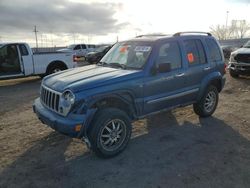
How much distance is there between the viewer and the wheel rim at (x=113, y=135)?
434 cm

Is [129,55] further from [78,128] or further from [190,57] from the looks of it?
[78,128]

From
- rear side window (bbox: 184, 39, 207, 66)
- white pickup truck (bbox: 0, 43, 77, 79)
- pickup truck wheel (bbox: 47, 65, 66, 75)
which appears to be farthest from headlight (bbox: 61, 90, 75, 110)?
pickup truck wheel (bbox: 47, 65, 66, 75)

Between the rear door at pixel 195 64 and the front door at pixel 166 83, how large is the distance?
235 millimetres

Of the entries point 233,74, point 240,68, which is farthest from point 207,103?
point 233,74

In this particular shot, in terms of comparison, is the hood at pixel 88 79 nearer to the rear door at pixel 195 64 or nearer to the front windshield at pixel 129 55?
the front windshield at pixel 129 55

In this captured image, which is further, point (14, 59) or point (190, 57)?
point (14, 59)

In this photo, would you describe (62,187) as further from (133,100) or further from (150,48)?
(150,48)

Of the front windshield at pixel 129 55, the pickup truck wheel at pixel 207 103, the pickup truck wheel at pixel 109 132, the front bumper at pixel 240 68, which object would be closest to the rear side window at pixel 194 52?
the pickup truck wheel at pixel 207 103

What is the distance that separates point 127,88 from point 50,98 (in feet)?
4.19

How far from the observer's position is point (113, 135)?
14.6 ft

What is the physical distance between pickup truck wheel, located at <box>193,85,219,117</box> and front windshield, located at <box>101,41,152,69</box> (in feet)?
6.34

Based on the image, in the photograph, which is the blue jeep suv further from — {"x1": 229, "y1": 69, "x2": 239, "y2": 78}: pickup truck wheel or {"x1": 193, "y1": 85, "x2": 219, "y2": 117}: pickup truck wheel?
{"x1": 229, "y1": 69, "x2": 239, "y2": 78}: pickup truck wheel

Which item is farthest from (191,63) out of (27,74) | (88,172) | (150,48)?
(27,74)

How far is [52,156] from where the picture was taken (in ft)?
14.8
